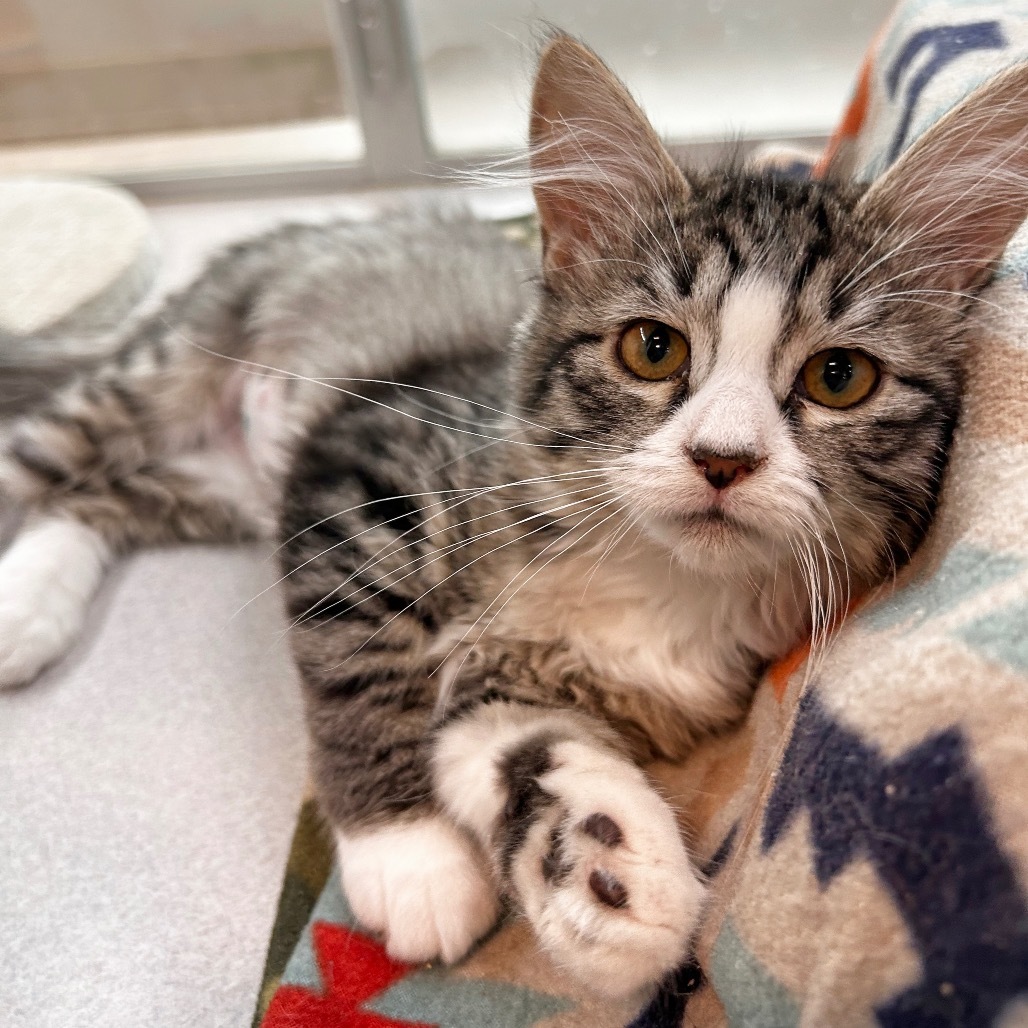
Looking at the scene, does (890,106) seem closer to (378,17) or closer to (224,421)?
(224,421)

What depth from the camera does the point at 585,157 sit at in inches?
36.8

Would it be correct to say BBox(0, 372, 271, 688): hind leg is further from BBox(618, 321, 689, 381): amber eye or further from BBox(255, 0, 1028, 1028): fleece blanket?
BBox(618, 321, 689, 381): amber eye

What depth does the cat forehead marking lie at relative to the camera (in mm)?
775

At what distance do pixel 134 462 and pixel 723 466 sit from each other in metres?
1.23

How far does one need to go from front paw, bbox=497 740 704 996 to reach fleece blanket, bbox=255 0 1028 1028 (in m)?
0.05

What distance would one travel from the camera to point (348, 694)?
3.23 ft

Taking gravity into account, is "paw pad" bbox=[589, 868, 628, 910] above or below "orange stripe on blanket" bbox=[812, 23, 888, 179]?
below

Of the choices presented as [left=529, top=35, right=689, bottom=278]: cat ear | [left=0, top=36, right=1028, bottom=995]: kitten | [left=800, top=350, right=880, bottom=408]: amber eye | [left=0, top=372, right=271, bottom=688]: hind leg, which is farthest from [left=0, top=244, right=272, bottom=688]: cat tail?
[left=800, top=350, right=880, bottom=408]: amber eye

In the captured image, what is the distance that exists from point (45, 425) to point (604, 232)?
112cm

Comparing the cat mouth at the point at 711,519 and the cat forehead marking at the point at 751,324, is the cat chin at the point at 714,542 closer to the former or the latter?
the cat mouth at the point at 711,519

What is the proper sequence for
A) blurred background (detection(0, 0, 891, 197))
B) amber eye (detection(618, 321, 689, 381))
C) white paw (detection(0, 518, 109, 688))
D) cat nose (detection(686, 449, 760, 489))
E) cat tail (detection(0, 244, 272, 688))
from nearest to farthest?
1. cat nose (detection(686, 449, 760, 489))
2. amber eye (detection(618, 321, 689, 381))
3. white paw (detection(0, 518, 109, 688))
4. cat tail (detection(0, 244, 272, 688))
5. blurred background (detection(0, 0, 891, 197))

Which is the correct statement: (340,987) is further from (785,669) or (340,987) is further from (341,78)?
(341,78)

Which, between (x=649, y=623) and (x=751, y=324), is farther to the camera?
(x=649, y=623)

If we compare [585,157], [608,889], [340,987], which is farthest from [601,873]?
[585,157]
